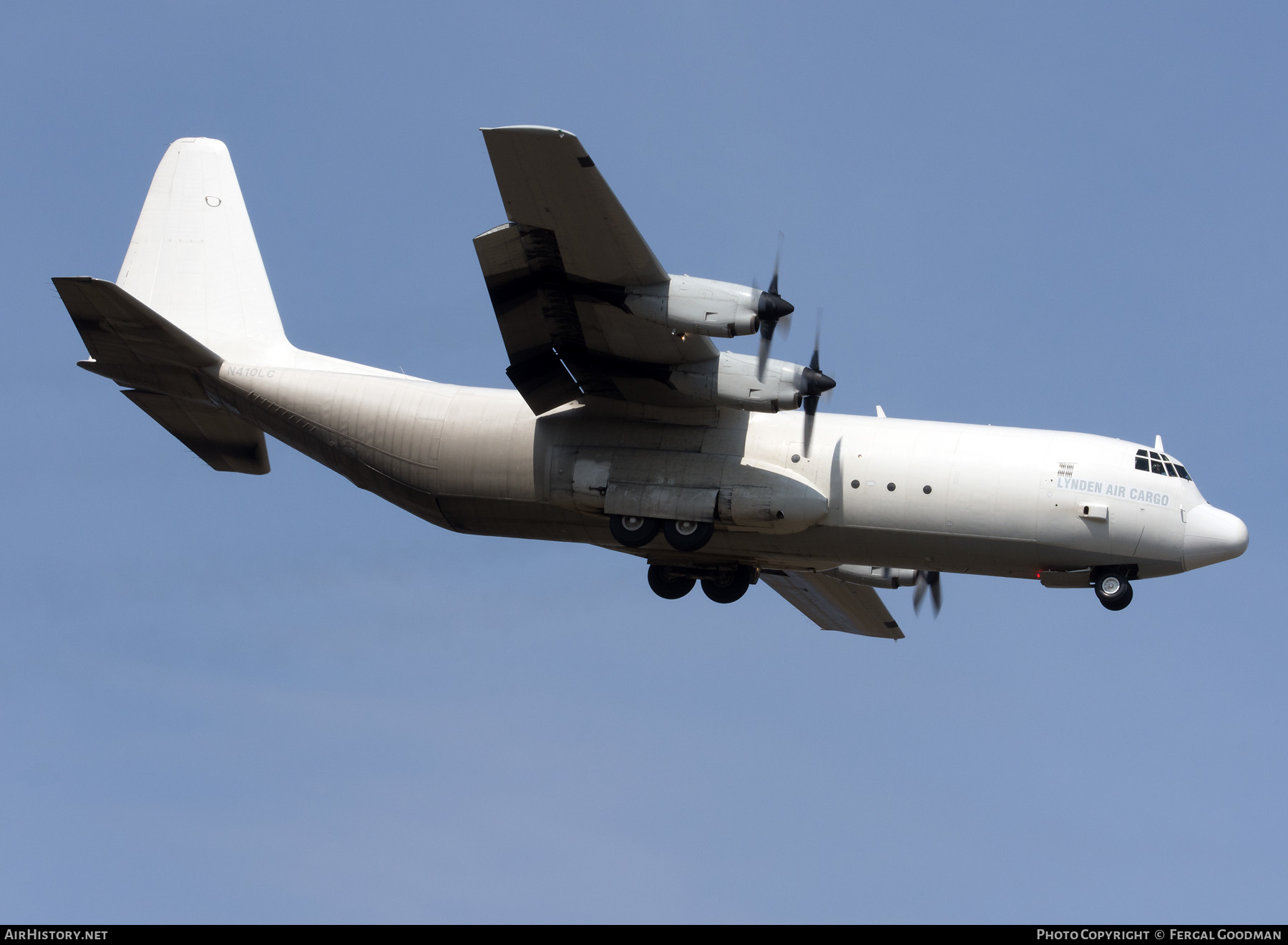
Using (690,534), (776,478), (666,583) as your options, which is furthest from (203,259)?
(776,478)

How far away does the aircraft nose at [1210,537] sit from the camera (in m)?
21.4

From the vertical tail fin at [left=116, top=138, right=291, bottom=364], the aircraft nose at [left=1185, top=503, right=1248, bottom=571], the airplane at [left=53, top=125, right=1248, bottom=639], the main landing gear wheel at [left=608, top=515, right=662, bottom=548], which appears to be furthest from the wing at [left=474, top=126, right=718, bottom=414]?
the aircraft nose at [left=1185, top=503, right=1248, bottom=571]

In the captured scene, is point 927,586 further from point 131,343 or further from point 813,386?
point 131,343

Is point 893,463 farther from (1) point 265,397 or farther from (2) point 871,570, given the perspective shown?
(1) point 265,397

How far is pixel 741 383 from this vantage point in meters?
21.2

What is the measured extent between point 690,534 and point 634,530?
2.93ft

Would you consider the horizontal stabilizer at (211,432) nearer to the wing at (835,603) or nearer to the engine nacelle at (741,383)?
the engine nacelle at (741,383)

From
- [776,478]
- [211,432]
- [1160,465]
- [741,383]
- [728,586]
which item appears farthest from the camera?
[211,432]

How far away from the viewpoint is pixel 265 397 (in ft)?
78.9

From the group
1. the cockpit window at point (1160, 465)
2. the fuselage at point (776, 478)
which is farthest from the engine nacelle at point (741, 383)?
the cockpit window at point (1160, 465)

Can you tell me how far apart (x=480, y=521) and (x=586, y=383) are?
3127mm

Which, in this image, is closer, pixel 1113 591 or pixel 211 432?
pixel 1113 591
